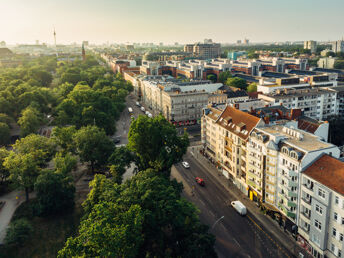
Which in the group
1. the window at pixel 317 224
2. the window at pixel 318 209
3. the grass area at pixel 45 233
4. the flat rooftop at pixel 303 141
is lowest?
the grass area at pixel 45 233

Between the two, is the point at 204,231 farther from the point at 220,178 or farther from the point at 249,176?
the point at 220,178

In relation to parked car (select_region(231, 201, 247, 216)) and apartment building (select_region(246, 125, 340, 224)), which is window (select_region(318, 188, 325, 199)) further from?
parked car (select_region(231, 201, 247, 216))

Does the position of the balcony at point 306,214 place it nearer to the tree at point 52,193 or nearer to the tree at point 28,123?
the tree at point 52,193

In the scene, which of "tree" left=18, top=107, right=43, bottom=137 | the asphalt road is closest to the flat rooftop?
the asphalt road

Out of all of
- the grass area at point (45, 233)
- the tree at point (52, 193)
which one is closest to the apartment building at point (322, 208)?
the grass area at point (45, 233)

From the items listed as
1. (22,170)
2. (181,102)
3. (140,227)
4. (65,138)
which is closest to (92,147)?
(65,138)

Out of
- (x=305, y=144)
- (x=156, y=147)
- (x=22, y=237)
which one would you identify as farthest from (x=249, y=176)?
(x=22, y=237)
